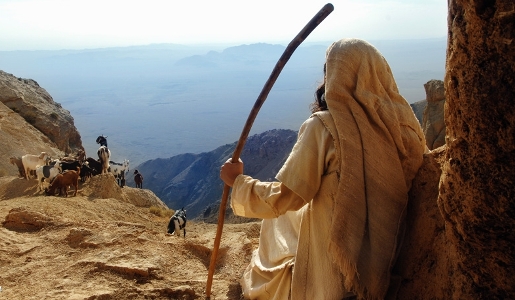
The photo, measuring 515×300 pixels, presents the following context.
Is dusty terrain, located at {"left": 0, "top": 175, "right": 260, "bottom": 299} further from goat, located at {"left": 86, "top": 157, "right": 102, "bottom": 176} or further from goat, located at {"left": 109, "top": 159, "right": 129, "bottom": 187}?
goat, located at {"left": 109, "top": 159, "right": 129, "bottom": 187}

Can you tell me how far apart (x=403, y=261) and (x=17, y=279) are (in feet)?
10.3

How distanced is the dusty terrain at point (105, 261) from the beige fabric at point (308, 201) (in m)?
1.11

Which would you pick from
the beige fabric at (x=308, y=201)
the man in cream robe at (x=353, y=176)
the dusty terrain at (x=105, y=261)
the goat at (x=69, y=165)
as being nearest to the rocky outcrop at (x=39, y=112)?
the goat at (x=69, y=165)

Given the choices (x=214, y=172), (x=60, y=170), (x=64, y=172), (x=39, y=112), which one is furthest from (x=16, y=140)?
(x=214, y=172)

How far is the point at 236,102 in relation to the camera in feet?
520

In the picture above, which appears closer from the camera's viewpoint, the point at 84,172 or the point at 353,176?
the point at 353,176

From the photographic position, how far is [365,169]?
2.14 m

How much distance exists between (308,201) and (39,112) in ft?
63.3

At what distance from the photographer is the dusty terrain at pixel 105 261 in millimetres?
3305

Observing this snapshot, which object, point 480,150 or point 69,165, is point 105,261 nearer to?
point 480,150

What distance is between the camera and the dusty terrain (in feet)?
10.8

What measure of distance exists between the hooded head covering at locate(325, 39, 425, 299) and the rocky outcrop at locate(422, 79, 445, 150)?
11.7 m

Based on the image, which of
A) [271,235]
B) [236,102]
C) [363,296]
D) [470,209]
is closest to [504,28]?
[470,209]

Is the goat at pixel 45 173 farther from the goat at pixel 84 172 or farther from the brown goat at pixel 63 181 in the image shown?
the goat at pixel 84 172
